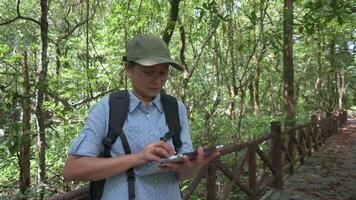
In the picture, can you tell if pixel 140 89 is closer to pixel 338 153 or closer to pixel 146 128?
pixel 146 128

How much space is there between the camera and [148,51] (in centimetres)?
170

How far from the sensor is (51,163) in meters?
8.39

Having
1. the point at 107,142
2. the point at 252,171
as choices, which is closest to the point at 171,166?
the point at 107,142

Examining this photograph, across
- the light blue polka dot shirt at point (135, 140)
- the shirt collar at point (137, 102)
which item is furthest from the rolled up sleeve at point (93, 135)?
the shirt collar at point (137, 102)

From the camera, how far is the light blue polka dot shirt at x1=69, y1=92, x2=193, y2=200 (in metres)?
1.61

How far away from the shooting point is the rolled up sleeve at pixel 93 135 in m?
1.59

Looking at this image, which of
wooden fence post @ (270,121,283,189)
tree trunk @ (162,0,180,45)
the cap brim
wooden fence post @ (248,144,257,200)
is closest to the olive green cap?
the cap brim

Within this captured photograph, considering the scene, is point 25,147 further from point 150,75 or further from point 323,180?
point 323,180

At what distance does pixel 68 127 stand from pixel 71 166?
6.64 metres

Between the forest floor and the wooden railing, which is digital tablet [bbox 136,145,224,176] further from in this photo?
the forest floor

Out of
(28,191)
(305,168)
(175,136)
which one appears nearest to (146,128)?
(175,136)

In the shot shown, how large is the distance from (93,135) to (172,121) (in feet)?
1.21

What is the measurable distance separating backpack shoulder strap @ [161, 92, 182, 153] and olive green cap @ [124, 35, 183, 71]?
0.21 m

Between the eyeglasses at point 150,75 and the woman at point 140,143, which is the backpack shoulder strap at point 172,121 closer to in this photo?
the woman at point 140,143
